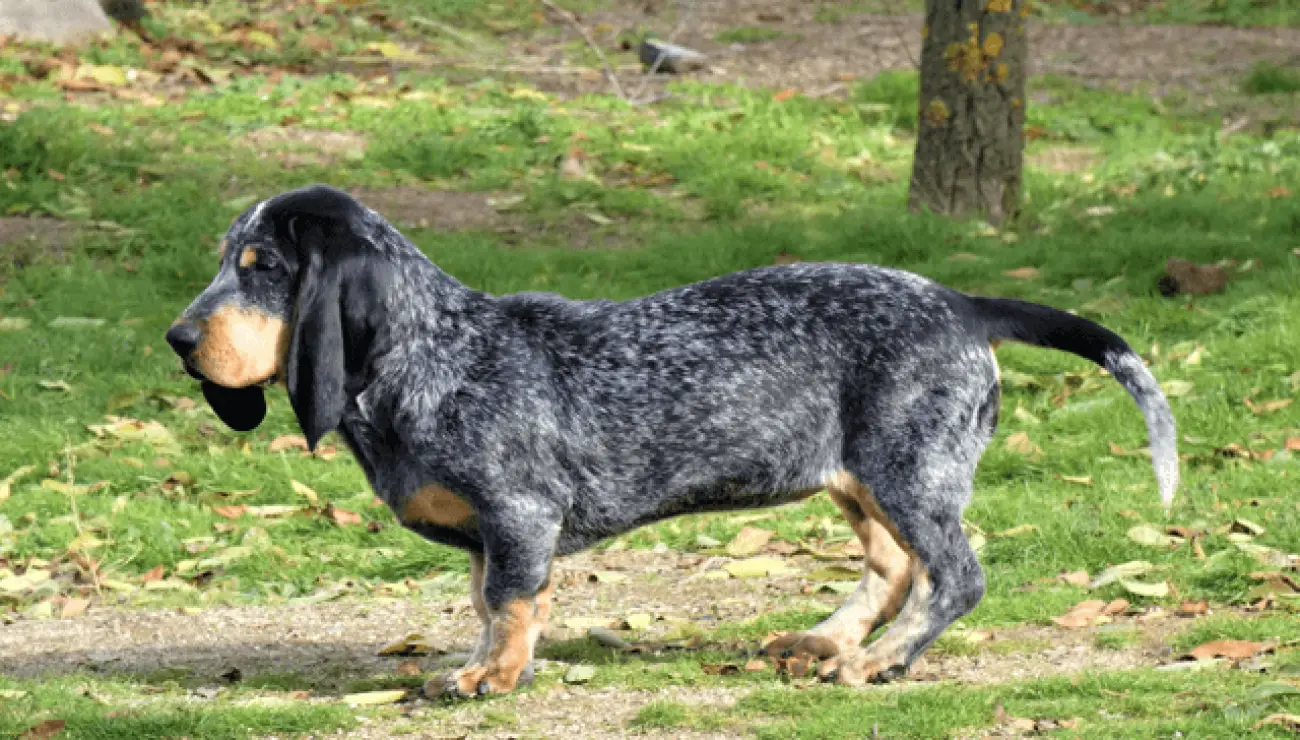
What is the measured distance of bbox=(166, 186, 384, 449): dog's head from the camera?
5.05m

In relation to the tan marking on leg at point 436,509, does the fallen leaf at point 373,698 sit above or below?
below

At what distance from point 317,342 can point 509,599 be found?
0.97 m

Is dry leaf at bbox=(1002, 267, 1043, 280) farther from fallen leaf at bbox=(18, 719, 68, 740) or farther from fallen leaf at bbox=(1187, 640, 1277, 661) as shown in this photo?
fallen leaf at bbox=(18, 719, 68, 740)

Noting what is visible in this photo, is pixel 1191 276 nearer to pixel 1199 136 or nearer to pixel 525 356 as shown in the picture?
pixel 1199 136

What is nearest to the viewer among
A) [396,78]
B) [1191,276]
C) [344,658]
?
[344,658]

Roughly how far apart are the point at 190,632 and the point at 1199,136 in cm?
1071

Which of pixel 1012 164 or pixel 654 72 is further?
pixel 654 72

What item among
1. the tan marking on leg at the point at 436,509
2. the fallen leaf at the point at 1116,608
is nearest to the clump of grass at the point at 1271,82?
A: the fallen leaf at the point at 1116,608

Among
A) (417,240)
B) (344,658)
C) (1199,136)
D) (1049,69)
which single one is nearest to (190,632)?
(344,658)

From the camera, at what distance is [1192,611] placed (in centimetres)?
598

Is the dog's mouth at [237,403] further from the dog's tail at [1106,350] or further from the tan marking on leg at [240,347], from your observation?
the dog's tail at [1106,350]

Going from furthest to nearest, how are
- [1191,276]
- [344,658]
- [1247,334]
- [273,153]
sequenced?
[273,153] → [1191,276] → [1247,334] → [344,658]

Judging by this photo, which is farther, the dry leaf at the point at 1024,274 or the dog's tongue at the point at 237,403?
the dry leaf at the point at 1024,274

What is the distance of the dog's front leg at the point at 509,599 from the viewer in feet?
17.0
